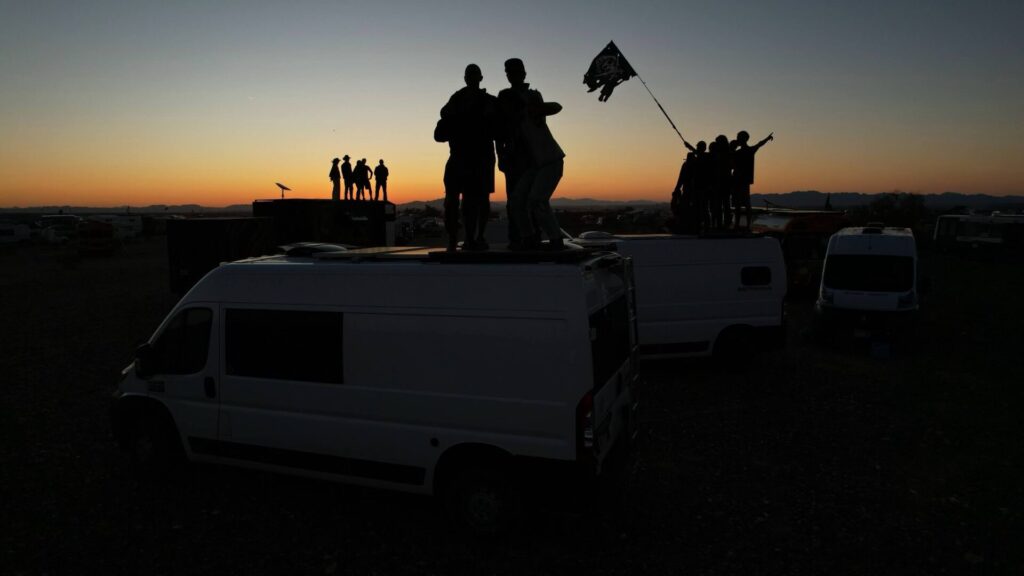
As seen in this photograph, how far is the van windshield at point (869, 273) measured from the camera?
12.9m

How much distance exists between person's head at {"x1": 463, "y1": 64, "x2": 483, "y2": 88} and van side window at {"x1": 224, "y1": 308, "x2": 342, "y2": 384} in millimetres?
3083

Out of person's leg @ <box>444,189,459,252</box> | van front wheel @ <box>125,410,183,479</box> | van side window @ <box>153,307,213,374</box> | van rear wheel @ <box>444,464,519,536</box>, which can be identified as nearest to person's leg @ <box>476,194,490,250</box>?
person's leg @ <box>444,189,459,252</box>

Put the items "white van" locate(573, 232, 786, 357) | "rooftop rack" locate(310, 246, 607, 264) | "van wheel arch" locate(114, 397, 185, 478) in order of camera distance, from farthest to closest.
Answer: "white van" locate(573, 232, 786, 357) < "van wheel arch" locate(114, 397, 185, 478) < "rooftop rack" locate(310, 246, 607, 264)

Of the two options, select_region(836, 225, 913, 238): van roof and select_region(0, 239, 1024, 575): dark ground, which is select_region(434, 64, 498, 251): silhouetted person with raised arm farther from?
select_region(836, 225, 913, 238): van roof

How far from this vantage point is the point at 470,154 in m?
6.94

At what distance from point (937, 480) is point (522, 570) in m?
4.90

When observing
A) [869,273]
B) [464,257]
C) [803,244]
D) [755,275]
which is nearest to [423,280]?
[464,257]

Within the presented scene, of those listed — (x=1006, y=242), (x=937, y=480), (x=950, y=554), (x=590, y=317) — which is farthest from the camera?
(x=1006, y=242)

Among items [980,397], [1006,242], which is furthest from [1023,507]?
[1006,242]

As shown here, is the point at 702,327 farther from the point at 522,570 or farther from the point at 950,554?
the point at 522,570

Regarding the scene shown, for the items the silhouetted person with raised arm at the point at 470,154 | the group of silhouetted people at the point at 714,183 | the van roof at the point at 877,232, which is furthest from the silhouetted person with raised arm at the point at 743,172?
the silhouetted person with raised arm at the point at 470,154

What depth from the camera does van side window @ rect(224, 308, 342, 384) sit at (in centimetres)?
531

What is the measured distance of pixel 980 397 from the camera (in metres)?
9.45

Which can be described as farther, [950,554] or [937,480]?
[937,480]
